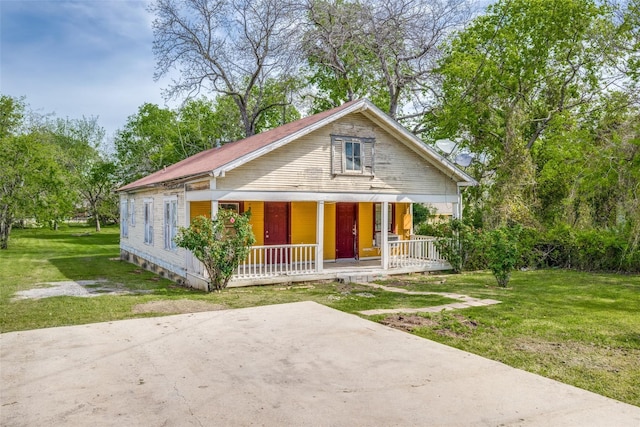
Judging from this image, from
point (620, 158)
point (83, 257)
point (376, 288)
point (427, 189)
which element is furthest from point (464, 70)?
point (83, 257)

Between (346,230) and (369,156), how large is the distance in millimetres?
3418

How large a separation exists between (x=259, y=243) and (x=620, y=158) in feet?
34.1

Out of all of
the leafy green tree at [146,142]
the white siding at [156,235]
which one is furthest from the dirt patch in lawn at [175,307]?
the leafy green tree at [146,142]

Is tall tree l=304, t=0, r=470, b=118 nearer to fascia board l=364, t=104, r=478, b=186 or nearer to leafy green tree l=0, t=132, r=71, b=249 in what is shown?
fascia board l=364, t=104, r=478, b=186

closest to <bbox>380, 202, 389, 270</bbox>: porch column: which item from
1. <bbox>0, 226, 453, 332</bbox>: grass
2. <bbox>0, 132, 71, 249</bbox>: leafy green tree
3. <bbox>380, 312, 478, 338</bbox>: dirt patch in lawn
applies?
<bbox>0, 226, 453, 332</bbox>: grass

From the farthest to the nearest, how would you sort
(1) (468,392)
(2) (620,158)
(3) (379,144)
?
(3) (379,144) → (2) (620,158) → (1) (468,392)

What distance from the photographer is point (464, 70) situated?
23250mm

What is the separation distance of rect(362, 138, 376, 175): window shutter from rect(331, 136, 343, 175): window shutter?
3.07ft

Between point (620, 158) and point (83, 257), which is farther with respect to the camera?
point (83, 257)

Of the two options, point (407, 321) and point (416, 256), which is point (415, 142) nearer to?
point (416, 256)

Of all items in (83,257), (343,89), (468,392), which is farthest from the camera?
(343,89)

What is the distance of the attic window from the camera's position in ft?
47.0

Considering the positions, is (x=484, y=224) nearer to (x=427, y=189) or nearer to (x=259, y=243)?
(x=427, y=189)

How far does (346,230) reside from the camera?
56.5 ft
